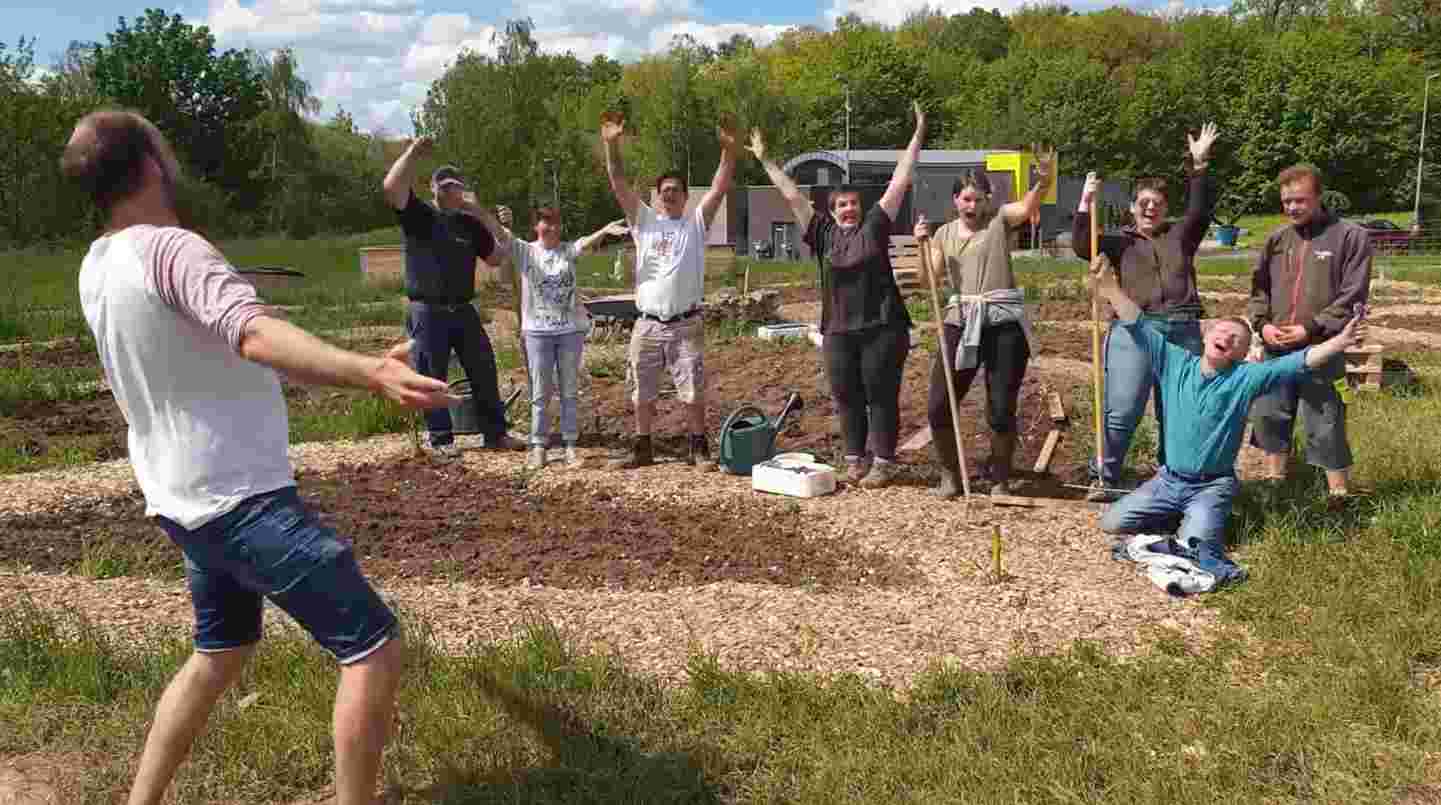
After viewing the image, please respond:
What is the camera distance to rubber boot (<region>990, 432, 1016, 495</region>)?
6453mm

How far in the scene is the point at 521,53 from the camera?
3772 cm

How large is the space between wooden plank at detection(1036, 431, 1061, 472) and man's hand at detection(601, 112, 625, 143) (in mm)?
3325

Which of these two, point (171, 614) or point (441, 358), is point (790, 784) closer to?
point (171, 614)

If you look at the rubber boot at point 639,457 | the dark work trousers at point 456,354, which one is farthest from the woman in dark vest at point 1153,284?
the dark work trousers at point 456,354

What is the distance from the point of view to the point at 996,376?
20.8ft

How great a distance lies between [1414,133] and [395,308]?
57478 millimetres

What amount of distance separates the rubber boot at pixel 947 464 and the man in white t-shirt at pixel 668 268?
5.38ft

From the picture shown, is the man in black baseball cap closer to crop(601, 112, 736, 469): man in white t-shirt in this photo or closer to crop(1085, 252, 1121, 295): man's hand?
crop(601, 112, 736, 469): man in white t-shirt

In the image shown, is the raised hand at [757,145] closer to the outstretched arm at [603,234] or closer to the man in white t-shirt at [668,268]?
the man in white t-shirt at [668,268]

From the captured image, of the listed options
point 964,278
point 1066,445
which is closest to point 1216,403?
point 964,278

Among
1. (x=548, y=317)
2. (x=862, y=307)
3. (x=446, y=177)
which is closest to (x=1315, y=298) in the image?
(x=862, y=307)

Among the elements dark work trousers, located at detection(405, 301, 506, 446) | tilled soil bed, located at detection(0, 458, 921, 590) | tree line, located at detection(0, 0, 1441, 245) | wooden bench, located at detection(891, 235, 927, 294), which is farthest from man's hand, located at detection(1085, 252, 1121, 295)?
tree line, located at detection(0, 0, 1441, 245)

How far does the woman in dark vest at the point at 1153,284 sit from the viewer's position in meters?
6.08

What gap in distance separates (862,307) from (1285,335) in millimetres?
2222
